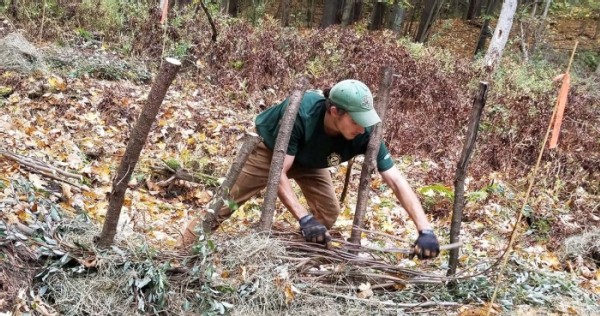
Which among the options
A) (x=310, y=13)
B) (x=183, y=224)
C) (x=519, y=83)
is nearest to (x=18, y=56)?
(x=183, y=224)

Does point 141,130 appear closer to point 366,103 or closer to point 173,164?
point 366,103

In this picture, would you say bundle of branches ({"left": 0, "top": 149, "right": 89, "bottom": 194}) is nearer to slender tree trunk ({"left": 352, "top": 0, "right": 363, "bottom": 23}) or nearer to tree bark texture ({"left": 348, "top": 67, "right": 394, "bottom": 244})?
tree bark texture ({"left": 348, "top": 67, "right": 394, "bottom": 244})

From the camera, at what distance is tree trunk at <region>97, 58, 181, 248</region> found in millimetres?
2283

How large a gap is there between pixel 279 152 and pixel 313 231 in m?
0.48

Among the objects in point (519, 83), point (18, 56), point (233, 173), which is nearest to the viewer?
point (233, 173)

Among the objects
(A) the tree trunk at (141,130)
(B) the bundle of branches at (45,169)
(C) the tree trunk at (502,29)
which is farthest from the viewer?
(C) the tree trunk at (502,29)

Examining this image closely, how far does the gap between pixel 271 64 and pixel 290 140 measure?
506 centimetres

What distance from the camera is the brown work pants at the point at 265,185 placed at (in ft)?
11.4

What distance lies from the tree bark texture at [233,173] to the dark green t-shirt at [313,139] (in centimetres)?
51

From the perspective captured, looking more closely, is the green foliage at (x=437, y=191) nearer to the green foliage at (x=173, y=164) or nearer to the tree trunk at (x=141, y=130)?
the green foliage at (x=173, y=164)

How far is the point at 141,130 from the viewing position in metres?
2.36

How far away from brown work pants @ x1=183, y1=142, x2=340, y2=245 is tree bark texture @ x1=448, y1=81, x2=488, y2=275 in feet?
3.44

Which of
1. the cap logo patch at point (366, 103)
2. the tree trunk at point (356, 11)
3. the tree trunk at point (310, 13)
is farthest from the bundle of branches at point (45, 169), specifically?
the tree trunk at point (356, 11)

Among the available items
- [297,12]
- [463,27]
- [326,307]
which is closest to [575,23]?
[463,27]
